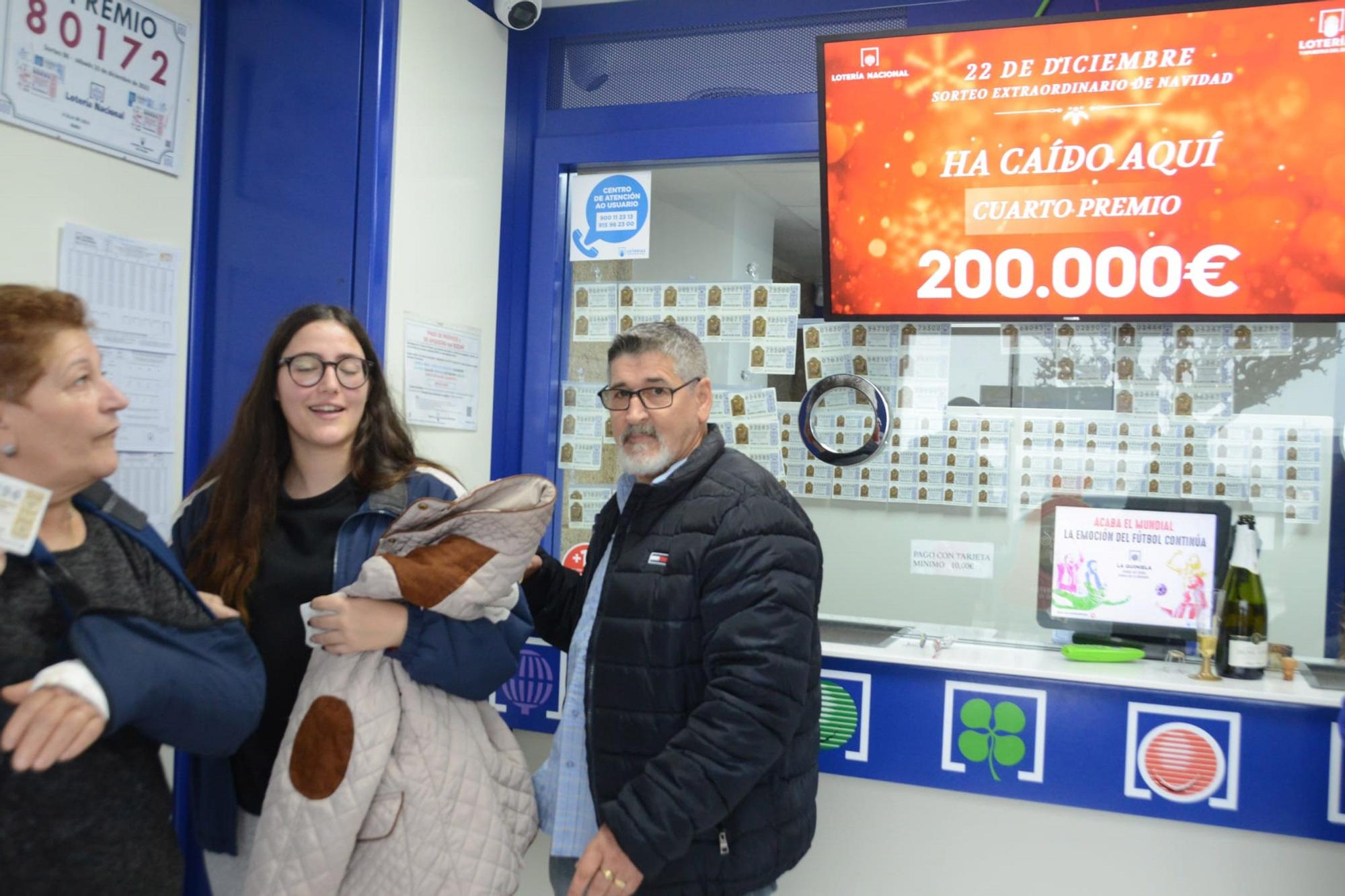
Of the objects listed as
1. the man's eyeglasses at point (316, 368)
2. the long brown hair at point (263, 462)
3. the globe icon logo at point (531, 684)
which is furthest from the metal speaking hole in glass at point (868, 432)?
the man's eyeglasses at point (316, 368)

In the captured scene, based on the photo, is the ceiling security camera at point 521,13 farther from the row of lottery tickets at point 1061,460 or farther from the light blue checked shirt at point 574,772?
the light blue checked shirt at point 574,772

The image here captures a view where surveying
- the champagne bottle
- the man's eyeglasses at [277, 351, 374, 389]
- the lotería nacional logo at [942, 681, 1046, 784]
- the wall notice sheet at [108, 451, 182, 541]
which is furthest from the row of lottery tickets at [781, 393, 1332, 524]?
the wall notice sheet at [108, 451, 182, 541]

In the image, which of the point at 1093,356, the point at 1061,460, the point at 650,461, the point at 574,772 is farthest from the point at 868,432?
the point at 574,772

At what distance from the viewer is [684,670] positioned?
1835 millimetres

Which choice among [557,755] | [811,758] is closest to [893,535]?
[811,758]

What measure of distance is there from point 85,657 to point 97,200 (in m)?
1.36

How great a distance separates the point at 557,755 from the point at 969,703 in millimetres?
982

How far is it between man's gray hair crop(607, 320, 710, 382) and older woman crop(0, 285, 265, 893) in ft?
2.90

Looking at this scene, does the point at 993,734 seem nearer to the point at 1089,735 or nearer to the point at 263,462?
the point at 1089,735

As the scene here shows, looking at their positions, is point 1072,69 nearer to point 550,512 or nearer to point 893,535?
point 893,535

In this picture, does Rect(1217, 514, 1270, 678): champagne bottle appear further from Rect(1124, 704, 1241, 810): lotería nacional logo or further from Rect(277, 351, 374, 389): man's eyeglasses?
Rect(277, 351, 374, 389): man's eyeglasses

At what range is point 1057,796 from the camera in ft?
7.63

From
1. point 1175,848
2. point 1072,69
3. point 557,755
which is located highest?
A: point 1072,69

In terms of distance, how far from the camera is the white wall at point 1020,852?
223 cm
